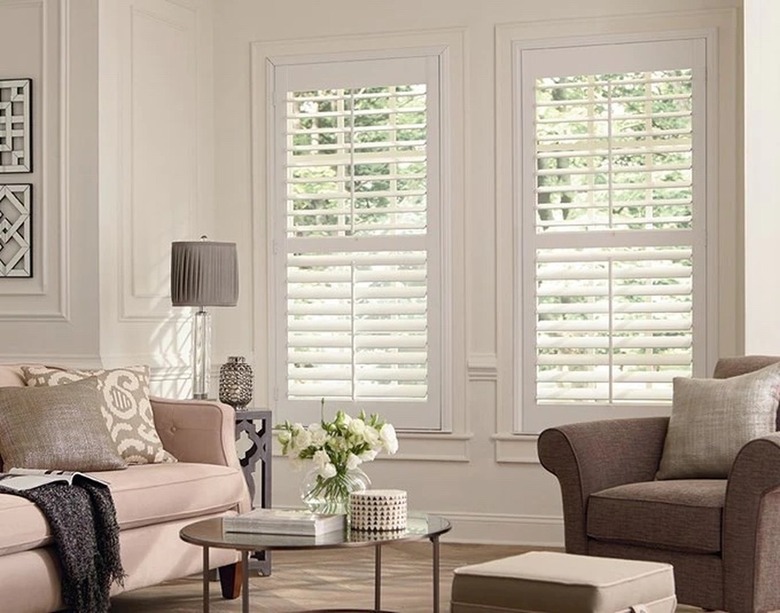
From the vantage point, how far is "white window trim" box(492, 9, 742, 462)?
5754 millimetres

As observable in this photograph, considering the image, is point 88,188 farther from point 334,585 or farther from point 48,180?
point 334,585

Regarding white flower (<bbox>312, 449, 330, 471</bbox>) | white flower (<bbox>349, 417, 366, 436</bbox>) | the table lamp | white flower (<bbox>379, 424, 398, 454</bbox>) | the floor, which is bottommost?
the floor

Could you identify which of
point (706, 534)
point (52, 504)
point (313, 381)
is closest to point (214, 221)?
point (313, 381)

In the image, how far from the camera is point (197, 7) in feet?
21.1

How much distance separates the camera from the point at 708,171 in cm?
578

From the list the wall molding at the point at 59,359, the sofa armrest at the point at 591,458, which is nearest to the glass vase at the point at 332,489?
the sofa armrest at the point at 591,458

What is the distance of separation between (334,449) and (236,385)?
1659 mm

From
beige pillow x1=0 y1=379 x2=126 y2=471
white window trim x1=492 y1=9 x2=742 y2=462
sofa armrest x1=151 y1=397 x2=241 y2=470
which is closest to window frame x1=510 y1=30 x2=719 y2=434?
white window trim x1=492 y1=9 x2=742 y2=462

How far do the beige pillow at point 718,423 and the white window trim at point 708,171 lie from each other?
1133mm

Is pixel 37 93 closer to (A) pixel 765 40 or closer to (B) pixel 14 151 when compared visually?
(B) pixel 14 151

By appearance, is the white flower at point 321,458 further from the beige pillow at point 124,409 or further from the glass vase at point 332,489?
the beige pillow at point 124,409

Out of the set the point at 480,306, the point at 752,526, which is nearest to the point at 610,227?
the point at 480,306

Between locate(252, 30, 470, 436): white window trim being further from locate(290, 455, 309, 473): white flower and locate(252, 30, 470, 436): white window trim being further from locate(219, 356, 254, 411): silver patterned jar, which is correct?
locate(290, 455, 309, 473): white flower

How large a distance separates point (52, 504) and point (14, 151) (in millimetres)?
2200
